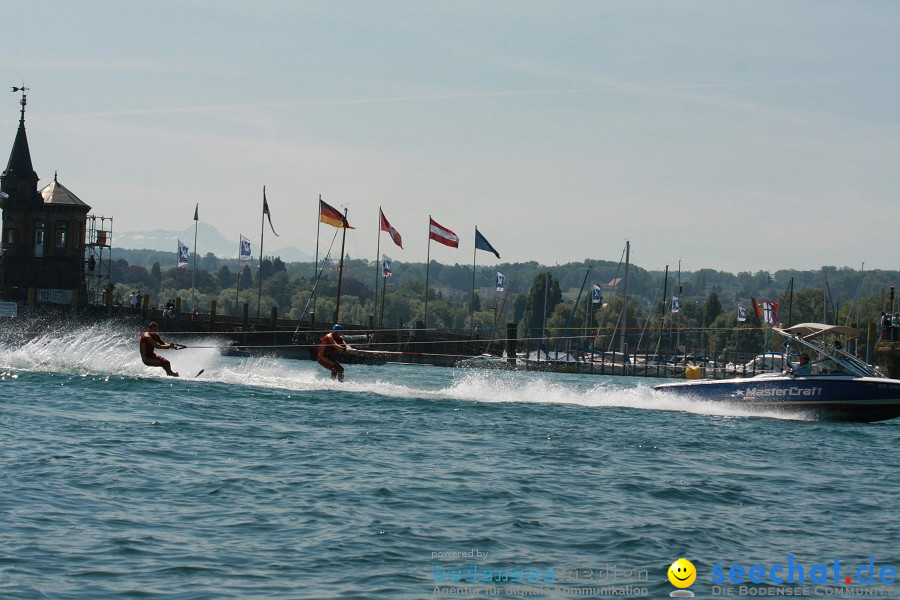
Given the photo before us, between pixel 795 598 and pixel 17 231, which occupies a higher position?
pixel 17 231

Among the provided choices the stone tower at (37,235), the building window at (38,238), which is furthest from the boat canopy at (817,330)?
the building window at (38,238)

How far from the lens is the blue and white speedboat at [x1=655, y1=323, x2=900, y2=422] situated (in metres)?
25.9

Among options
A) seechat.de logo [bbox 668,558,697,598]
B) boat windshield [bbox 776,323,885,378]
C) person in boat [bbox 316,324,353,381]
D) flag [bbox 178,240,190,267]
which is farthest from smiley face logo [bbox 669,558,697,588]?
flag [bbox 178,240,190,267]

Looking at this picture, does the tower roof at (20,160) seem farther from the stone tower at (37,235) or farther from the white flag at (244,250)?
the white flag at (244,250)

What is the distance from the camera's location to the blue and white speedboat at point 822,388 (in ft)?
84.9

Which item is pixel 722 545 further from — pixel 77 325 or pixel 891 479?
pixel 77 325

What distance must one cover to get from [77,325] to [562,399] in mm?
44268

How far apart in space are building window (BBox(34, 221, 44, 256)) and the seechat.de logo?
6727cm

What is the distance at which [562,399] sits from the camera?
31.9 m

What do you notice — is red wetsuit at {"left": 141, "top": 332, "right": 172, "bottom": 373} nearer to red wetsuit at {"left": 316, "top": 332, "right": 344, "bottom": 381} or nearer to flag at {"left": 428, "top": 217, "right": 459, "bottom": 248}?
red wetsuit at {"left": 316, "top": 332, "right": 344, "bottom": 381}

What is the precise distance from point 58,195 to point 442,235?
2688 cm

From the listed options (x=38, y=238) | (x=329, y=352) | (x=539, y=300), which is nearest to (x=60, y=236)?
(x=38, y=238)

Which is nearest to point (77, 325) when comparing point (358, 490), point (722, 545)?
point (358, 490)

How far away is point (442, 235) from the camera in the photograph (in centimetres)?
7375
